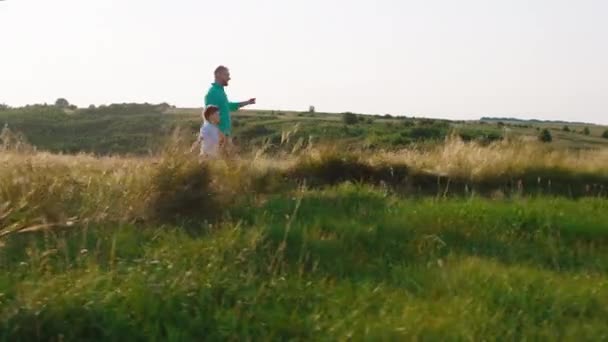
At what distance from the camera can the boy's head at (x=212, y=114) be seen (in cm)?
1130

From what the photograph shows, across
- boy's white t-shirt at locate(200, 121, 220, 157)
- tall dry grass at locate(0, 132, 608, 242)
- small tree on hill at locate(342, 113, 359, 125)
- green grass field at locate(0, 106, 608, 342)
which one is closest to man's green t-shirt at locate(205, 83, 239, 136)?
boy's white t-shirt at locate(200, 121, 220, 157)

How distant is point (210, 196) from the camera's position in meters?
7.80

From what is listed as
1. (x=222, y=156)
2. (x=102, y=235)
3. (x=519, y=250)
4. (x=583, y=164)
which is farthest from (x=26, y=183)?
(x=583, y=164)

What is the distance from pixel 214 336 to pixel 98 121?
44.7 meters

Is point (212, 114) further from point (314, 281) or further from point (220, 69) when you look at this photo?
point (314, 281)

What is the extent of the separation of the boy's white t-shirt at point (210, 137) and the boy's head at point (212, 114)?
0.07 meters

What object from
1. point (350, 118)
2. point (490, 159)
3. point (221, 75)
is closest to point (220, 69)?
point (221, 75)

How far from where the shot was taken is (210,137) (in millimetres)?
11109

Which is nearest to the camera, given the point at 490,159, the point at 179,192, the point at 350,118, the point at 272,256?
the point at 272,256

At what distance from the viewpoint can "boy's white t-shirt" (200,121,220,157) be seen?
1093cm

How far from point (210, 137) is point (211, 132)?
80 millimetres

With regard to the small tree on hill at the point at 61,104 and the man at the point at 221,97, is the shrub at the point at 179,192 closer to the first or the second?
the man at the point at 221,97

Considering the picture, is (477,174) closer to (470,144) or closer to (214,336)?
(470,144)

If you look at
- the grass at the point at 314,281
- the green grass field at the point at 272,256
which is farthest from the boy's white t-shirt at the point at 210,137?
the grass at the point at 314,281
